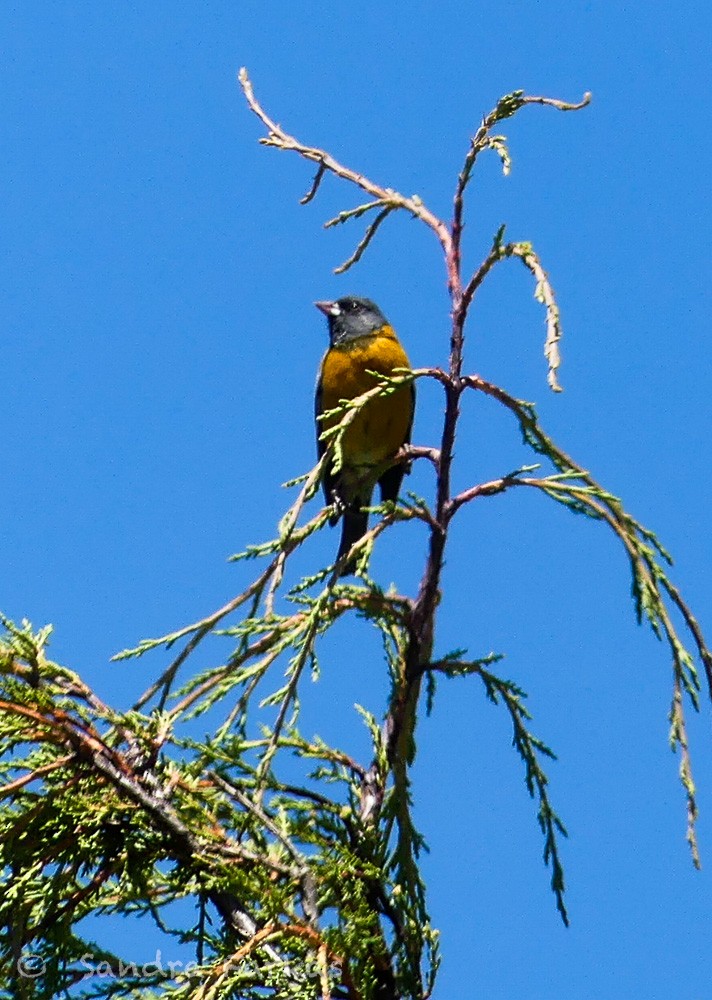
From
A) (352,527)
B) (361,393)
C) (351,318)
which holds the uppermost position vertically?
(351,318)

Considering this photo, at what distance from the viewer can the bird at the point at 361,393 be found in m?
5.76

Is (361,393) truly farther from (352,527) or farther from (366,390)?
(352,527)

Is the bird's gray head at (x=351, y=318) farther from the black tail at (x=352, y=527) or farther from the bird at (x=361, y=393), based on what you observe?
the black tail at (x=352, y=527)

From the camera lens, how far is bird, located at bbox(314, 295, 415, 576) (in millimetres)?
5762

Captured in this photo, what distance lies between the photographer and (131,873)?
287 cm

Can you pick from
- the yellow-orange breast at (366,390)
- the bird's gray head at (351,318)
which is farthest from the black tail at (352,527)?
the bird's gray head at (351,318)

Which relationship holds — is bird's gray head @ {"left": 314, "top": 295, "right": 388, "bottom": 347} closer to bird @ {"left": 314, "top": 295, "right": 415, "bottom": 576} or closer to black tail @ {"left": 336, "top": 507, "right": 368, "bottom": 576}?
bird @ {"left": 314, "top": 295, "right": 415, "bottom": 576}

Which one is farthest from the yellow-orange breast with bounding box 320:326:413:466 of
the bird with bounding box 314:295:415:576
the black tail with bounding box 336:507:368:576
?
the black tail with bounding box 336:507:368:576

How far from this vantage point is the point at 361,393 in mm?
6230

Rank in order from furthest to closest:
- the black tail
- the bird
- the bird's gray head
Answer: the bird's gray head, the black tail, the bird

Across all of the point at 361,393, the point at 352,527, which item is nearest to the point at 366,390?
the point at 361,393

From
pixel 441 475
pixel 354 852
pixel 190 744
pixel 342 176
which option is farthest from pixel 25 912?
pixel 342 176

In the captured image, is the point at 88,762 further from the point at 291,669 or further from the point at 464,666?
the point at 464,666

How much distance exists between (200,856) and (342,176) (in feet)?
5.55
